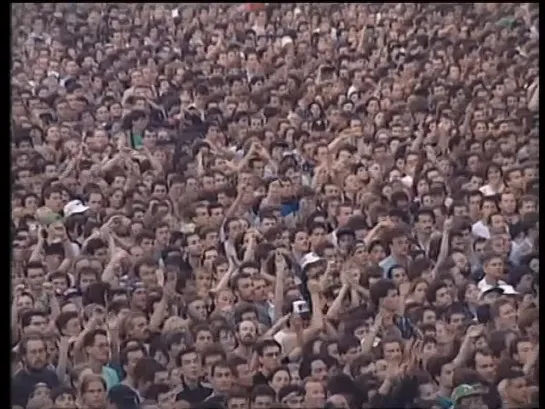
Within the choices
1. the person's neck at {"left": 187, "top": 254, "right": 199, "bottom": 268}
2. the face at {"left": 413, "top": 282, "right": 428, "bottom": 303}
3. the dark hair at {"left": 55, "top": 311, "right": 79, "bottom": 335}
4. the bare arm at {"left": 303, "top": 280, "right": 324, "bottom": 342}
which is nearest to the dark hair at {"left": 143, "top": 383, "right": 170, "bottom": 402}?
the dark hair at {"left": 55, "top": 311, "right": 79, "bottom": 335}

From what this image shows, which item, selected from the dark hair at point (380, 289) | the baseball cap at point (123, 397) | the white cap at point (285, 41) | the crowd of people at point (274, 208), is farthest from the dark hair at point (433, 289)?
the white cap at point (285, 41)

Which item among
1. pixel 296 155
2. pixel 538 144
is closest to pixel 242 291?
pixel 296 155

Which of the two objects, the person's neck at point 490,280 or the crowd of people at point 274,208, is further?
the person's neck at point 490,280

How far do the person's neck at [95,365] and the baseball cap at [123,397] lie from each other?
0.33ft

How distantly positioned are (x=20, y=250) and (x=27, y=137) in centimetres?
110

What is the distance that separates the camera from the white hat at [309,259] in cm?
484

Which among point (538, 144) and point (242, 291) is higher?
point (538, 144)

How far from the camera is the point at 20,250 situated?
480 centimetres

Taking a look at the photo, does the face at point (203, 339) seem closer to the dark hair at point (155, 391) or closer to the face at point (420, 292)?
the dark hair at point (155, 391)

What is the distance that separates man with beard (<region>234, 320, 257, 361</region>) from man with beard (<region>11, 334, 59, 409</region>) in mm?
696

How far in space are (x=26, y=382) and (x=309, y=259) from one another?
1405mm

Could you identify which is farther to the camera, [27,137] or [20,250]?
[27,137]

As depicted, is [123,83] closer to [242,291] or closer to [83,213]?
[83,213]

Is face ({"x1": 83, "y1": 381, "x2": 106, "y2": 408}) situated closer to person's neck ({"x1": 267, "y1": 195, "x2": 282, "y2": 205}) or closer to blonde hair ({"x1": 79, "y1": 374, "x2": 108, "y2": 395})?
blonde hair ({"x1": 79, "y1": 374, "x2": 108, "y2": 395})
